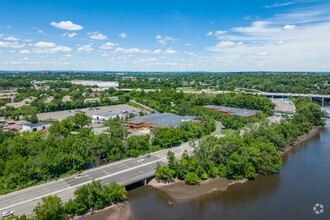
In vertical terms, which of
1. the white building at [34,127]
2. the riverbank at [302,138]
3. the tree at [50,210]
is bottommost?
the riverbank at [302,138]

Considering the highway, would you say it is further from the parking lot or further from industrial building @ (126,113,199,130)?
the parking lot

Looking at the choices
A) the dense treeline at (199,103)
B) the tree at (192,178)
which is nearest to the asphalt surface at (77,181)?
the tree at (192,178)

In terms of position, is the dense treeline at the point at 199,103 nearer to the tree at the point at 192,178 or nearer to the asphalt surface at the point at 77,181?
the asphalt surface at the point at 77,181

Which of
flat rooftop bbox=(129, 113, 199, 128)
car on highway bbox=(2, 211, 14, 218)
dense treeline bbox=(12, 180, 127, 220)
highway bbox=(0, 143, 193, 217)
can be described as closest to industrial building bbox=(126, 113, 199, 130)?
flat rooftop bbox=(129, 113, 199, 128)

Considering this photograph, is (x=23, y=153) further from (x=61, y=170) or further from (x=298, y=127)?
(x=298, y=127)

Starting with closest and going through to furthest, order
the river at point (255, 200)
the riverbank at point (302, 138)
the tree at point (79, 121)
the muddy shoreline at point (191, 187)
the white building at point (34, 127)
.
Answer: the river at point (255, 200) < the muddy shoreline at point (191, 187) < the riverbank at point (302, 138) < the white building at point (34, 127) < the tree at point (79, 121)

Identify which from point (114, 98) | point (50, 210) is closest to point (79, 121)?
point (50, 210)

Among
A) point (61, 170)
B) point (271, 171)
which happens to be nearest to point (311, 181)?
point (271, 171)
